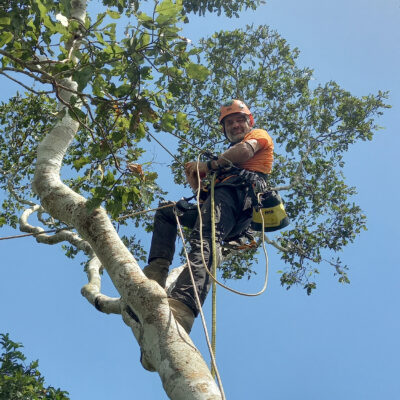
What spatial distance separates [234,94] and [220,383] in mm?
8500

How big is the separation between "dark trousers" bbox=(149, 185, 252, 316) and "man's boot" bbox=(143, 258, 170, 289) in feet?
0.14

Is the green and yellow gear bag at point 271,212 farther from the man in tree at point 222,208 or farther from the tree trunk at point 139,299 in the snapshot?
the tree trunk at point 139,299

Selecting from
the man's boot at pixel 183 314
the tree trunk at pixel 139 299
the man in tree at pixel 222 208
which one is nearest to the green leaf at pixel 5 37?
the tree trunk at pixel 139 299

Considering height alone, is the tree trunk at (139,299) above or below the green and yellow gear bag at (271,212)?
below

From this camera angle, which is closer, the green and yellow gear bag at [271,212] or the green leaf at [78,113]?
the green leaf at [78,113]

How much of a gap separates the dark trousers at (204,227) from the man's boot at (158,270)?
0.14 feet

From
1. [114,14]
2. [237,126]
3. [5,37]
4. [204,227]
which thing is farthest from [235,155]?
[5,37]

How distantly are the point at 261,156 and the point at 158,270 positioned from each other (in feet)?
4.79

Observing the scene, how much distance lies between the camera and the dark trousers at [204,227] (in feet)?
9.89

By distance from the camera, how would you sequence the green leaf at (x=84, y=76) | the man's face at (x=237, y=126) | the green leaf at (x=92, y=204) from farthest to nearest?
the man's face at (x=237, y=126)
the green leaf at (x=84, y=76)
the green leaf at (x=92, y=204)

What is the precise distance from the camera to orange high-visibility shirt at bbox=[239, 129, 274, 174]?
4086mm

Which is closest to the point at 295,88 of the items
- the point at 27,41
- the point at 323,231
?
the point at 323,231

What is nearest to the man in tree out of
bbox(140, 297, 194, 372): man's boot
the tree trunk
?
bbox(140, 297, 194, 372): man's boot

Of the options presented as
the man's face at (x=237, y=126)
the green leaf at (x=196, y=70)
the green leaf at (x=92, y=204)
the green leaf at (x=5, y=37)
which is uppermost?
the man's face at (x=237, y=126)
